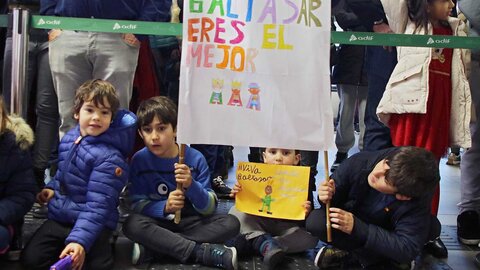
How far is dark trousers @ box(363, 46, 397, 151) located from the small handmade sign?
0.65 m

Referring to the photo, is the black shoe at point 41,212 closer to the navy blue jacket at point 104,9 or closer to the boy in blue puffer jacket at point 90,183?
the boy in blue puffer jacket at point 90,183

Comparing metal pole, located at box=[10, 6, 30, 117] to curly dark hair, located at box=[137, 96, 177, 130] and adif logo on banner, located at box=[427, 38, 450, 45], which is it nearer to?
curly dark hair, located at box=[137, 96, 177, 130]

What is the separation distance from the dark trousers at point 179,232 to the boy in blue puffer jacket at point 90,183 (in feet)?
0.40

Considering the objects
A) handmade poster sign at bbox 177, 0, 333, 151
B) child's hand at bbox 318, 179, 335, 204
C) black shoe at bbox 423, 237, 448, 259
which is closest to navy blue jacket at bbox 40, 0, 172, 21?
handmade poster sign at bbox 177, 0, 333, 151

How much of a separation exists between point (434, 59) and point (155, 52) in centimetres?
189

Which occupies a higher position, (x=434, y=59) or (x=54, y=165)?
(x=434, y=59)

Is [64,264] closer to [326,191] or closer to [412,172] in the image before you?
[326,191]

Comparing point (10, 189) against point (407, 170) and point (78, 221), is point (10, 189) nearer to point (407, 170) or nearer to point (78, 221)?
point (78, 221)

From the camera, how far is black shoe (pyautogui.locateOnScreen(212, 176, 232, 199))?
389cm

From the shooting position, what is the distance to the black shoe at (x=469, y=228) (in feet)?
10.6

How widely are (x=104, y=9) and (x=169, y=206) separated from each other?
1.22 metres

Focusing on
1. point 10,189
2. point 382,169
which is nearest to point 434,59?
point 382,169

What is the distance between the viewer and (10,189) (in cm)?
266

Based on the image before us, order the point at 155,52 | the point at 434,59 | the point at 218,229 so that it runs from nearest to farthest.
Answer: the point at 218,229 → the point at 434,59 → the point at 155,52
